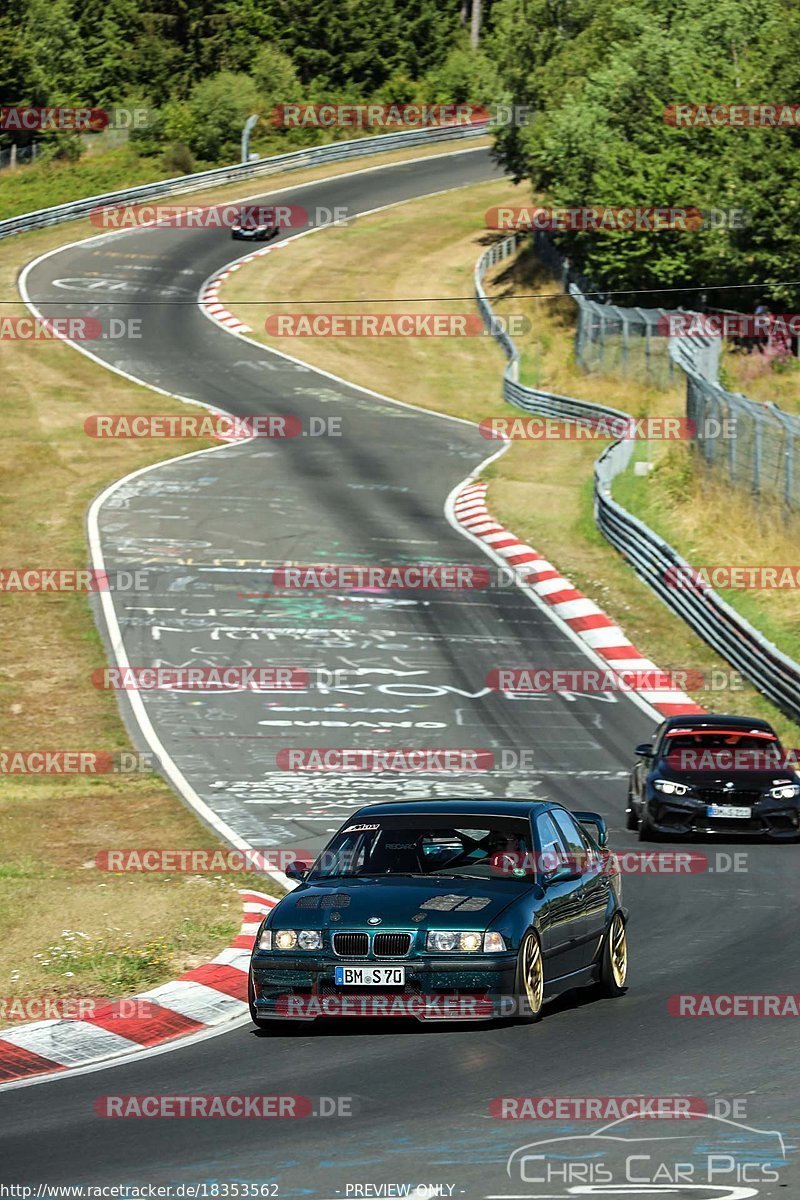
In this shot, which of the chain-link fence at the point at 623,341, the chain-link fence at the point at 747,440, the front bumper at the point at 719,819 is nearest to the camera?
the front bumper at the point at 719,819

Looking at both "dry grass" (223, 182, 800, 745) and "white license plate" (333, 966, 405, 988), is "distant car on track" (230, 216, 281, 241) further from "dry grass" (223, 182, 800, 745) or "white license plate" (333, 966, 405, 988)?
"white license plate" (333, 966, 405, 988)

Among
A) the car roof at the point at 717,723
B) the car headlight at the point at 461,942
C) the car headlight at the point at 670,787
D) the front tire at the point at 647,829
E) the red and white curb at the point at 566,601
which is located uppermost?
the car headlight at the point at 461,942

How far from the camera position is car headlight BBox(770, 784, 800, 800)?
64.6 feet

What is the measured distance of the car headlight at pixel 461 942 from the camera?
10.2 meters

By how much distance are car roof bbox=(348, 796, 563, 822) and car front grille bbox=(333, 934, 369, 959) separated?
1326 mm

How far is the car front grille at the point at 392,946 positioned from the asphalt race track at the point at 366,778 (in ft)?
1.62

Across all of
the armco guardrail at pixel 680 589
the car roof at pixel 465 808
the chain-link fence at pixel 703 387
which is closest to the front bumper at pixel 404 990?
the car roof at pixel 465 808

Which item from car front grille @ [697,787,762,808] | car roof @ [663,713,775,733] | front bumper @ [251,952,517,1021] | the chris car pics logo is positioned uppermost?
the chris car pics logo

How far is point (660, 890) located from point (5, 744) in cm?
1114

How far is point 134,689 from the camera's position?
88.9 ft

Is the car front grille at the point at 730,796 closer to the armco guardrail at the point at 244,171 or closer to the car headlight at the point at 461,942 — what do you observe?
the car headlight at the point at 461,942

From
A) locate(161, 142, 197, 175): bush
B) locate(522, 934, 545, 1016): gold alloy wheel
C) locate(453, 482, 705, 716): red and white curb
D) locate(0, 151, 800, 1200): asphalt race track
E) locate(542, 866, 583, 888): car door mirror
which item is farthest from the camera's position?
locate(161, 142, 197, 175): bush

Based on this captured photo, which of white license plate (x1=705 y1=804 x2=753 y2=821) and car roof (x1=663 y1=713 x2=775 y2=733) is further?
car roof (x1=663 y1=713 x2=775 y2=733)

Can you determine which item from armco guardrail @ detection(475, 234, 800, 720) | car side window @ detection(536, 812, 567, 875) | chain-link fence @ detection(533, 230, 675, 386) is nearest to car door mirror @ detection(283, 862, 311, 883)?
car side window @ detection(536, 812, 567, 875)
